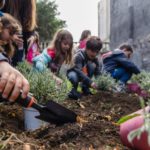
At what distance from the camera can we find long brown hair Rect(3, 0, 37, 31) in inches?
139

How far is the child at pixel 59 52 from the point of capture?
206 inches

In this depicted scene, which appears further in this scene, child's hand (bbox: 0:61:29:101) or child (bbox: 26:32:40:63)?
child (bbox: 26:32:40:63)

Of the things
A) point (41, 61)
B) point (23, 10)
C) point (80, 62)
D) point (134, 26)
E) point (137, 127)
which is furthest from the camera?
point (134, 26)

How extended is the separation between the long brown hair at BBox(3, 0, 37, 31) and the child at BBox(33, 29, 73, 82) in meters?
1.34

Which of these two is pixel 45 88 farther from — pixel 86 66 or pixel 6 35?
pixel 86 66

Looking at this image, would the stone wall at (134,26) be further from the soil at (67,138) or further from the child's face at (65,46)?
the soil at (67,138)

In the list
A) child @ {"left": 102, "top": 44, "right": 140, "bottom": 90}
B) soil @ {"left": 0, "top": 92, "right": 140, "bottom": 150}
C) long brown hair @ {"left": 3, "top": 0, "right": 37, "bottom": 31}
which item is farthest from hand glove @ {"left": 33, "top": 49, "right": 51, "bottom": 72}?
child @ {"left": 102, "top": 44, "right": 140, "bottom": 90}

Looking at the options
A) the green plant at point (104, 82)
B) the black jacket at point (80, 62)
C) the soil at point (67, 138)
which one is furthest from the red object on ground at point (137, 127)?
the green plant at point (104, 82)

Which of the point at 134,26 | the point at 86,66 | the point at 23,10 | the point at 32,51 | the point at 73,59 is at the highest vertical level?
the point at 134,26

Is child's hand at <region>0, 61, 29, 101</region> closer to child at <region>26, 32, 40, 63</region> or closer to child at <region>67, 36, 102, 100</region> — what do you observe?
child at <region>26, 32, 40, 63</region>

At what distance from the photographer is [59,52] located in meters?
5.33

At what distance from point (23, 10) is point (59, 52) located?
5.61 feet

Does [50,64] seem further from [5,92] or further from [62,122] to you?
[5,92]

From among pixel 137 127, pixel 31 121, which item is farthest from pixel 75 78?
pixel 137 127
